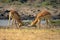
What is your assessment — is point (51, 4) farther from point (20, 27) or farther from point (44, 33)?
point (44, 33)

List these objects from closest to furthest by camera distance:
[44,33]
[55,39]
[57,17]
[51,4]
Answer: [55,39]
[44,33]
[57,17]
[51,4]

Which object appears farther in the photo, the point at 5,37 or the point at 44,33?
the point at 44,33

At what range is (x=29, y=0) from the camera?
766 inches

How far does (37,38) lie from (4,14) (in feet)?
27.4

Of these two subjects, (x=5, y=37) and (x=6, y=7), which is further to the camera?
(x=6, y=7)

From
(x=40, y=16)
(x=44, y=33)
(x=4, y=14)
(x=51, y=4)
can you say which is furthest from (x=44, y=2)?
(x=44, y=33)

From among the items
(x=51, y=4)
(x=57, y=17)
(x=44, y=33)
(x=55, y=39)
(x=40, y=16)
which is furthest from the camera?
(x=51, y=4)

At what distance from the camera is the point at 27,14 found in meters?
18.1

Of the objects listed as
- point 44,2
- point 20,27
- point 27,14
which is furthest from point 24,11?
point 20,27

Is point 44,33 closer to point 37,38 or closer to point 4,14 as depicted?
point 37,38

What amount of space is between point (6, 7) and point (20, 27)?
622 cm

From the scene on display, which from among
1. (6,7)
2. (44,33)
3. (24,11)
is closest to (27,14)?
(24,11)

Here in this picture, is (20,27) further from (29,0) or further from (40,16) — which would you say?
(29,0)

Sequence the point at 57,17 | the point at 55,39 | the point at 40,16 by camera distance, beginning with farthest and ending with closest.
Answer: the point at 57,17, the point at 40,16, the point at 55,39
